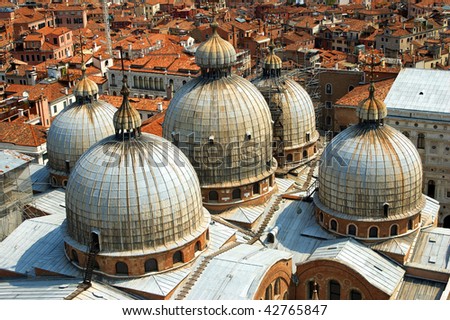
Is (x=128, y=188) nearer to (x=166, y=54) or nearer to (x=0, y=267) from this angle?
(x=0, y=267)

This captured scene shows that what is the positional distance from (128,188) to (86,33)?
81568 millimetres

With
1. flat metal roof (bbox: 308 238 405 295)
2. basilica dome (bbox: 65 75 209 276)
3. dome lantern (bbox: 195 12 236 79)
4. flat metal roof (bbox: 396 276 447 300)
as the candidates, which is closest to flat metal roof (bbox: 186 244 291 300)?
basilica dome (bbox: 65 75 209 276)

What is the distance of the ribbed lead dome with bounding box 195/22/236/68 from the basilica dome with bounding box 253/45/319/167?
221 inches

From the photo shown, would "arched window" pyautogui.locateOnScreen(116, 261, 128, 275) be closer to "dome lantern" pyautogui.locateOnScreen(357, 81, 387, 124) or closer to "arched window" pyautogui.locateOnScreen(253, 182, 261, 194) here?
"arched window" pyautogui.locateOnScreen(253, 182, 261, 194)

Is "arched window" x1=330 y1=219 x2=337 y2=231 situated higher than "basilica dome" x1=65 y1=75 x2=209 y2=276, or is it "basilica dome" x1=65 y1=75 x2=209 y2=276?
"basilica dome" x1=65 y1=75 x2=209 y2=276

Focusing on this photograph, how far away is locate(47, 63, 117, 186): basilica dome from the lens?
36.8 meters

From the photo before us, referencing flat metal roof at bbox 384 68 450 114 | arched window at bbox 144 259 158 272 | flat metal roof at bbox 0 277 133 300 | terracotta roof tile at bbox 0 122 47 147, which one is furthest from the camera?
terracotta roof tile at bbox 0 122 47 147

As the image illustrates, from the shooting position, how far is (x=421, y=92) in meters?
41.7

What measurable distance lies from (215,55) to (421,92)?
15373 mm

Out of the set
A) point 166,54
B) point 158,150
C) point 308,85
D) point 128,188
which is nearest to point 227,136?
point 158,150

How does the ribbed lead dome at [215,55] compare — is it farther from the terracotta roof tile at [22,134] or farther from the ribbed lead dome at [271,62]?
the terracotta roof tile at [22,134]

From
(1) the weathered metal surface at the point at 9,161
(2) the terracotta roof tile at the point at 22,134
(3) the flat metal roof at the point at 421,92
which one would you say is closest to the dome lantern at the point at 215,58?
(1) the weathered metal surface at the point at 9,161

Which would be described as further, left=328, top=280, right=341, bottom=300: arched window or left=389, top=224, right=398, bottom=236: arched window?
left=389, top=224, right=398, bottom=236: arched window

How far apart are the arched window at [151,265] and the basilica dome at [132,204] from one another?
0.04m
